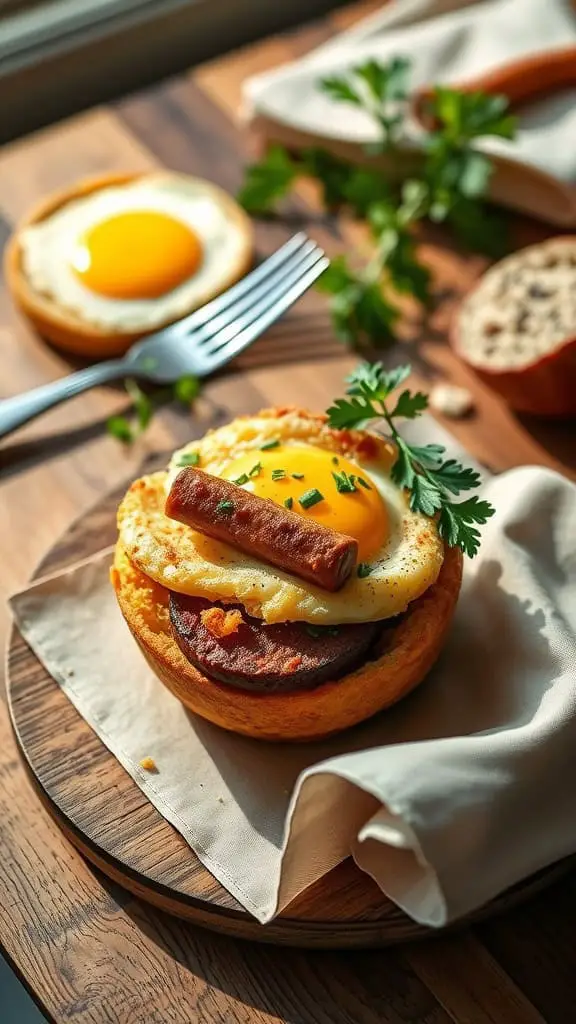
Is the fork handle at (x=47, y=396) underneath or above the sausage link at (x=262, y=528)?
underneath

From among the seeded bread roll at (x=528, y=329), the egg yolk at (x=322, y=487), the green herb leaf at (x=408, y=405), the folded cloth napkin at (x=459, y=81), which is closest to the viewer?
the egg yolk at (x=322, y=487)

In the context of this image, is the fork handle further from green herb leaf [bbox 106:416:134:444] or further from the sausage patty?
the sausage patty

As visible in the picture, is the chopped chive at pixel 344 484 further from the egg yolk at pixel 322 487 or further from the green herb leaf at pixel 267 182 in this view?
the green herb leaf at pixel 267 182

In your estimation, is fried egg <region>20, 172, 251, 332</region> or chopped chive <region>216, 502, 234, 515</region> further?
fried egg <region>20, 172, 251, 332</region>

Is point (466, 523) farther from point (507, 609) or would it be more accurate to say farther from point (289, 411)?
point (289, 411)

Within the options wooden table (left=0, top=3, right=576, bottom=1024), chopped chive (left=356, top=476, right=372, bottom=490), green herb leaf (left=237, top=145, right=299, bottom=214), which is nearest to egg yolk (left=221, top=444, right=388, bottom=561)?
chopped chive (left=356, top=476, right=372, bottom=490)

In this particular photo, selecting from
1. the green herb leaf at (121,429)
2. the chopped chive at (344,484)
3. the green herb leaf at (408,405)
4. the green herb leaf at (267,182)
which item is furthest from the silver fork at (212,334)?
the chopped chive at (344,484)
